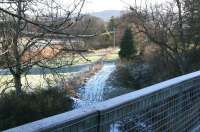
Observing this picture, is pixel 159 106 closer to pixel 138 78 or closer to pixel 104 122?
pixel 104 122

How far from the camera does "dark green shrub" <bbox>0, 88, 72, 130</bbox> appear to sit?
2108 centimetres

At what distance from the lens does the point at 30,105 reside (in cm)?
2191

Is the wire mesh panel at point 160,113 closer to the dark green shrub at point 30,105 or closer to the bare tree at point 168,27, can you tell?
the dark green shrub at point 30,105

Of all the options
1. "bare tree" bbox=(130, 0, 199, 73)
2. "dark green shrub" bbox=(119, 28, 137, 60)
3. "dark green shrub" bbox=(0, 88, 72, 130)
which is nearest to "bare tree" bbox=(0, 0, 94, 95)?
"dark green shrub" bbox=(0, 88, 72, 130)

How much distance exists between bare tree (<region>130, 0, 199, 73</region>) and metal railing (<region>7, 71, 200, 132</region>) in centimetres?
3746

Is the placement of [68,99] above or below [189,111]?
below

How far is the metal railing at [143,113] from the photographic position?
9.21 ft

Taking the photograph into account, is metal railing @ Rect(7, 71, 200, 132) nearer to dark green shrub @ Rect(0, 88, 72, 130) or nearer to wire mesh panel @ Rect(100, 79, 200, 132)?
wire mesh panel @ Rect(100, 79, 200, 132)

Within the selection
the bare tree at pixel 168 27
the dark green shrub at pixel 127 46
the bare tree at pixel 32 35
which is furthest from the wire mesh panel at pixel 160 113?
the dark green shrub at pixel 127 46

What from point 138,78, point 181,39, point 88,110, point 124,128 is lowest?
point 138,78

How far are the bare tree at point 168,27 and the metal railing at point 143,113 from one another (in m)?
37.5

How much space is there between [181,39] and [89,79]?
8396 mm

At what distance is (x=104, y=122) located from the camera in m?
3.21

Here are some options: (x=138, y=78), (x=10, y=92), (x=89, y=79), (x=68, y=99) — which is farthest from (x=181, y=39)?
(x=10, y=92)
